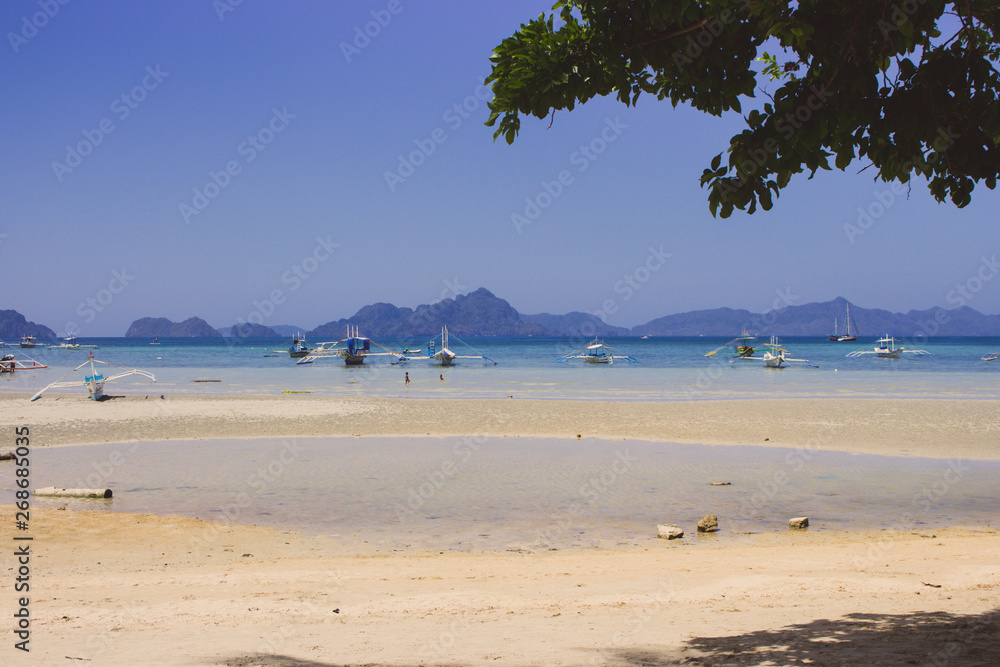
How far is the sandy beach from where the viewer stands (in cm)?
537

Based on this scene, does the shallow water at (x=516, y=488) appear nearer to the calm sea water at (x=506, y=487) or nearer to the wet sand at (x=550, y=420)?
the calm sea water at (x=506, y=487)

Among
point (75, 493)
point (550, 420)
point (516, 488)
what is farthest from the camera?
point (550, 420)

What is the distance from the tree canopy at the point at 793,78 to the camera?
425 cm

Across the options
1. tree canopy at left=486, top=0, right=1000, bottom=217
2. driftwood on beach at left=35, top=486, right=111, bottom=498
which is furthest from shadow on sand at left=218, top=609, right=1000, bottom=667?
driftwood on beach at left=35, top=486, right=111, bottom=498

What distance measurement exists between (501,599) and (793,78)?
5.72 metres

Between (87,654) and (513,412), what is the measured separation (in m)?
24.1

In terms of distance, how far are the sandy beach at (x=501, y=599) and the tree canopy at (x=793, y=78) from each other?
3653 mm

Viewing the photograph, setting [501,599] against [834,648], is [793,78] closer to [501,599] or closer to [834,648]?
[834,648]

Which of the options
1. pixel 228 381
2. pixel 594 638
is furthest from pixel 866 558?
pixel 228 381

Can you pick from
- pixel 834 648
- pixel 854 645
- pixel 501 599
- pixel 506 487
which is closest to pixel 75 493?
pixel 506 487

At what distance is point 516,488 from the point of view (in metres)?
14.3

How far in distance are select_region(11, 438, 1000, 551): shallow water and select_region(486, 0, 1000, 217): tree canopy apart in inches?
282

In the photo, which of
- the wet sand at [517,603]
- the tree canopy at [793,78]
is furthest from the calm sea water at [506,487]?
the tree canopy at [793,78]

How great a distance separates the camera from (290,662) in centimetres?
522
